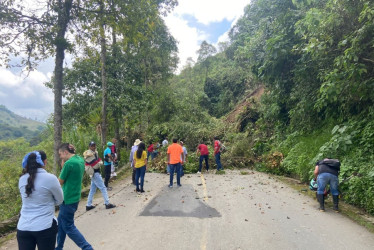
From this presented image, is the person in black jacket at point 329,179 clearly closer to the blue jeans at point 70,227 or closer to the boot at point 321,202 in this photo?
the boot at point 321,202

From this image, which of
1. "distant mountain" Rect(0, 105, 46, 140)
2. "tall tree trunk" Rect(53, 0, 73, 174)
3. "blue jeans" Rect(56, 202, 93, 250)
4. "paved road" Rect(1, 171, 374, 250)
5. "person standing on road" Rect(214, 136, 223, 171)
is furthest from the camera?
"distant mountain" Rect(0, 105, 46, 140)

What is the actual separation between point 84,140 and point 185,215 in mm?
8037

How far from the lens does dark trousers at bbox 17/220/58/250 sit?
128 inches

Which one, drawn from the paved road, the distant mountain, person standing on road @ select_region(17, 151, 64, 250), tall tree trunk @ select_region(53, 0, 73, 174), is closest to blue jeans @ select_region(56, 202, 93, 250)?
the paved road

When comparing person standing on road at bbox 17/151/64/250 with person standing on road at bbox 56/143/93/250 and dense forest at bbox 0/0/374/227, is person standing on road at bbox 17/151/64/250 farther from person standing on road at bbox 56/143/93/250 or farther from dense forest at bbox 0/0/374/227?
dense forest at bbox 0/0/374/227

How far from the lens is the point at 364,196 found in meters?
6.86

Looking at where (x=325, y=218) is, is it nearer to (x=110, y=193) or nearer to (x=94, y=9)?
(x=110, y=193)

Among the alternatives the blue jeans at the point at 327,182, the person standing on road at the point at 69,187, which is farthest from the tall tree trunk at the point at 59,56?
the blue jeans at the point at 327,182

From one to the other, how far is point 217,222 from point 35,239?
3.94 meters

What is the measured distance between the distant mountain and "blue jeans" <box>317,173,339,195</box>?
44.4 metres

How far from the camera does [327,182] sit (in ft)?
23.4

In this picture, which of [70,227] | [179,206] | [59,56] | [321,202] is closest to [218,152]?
[179,206]

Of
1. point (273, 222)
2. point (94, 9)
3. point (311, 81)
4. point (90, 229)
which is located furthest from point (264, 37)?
point (90, 229)

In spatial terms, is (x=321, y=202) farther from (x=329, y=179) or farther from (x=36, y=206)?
(x=36, y=206)
